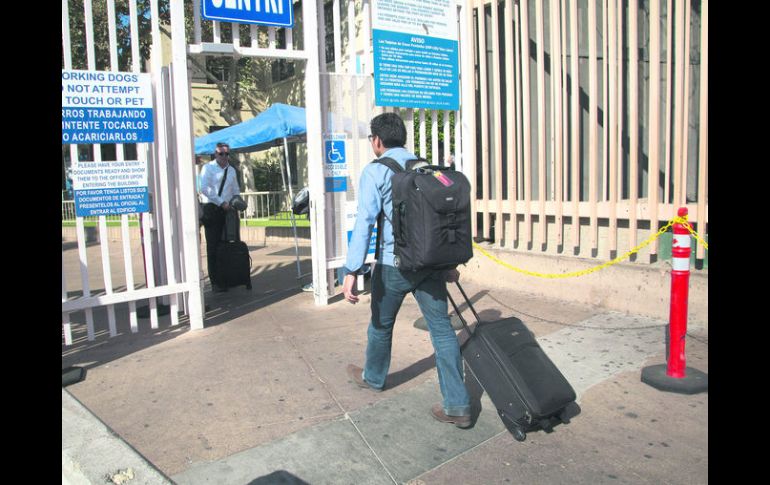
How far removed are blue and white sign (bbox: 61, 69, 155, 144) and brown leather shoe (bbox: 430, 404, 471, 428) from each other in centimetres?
342

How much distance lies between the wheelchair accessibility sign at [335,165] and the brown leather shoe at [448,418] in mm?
3474

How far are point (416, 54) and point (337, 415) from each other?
4.46 m

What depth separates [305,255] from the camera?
11.7 m

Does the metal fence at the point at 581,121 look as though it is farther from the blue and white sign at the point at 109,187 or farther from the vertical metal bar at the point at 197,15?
the blue and white sign at the point at 109,187

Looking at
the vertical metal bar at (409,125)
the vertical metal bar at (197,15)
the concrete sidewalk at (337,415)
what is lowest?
the concrete sidewalk at (337,415)

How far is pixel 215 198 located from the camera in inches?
301

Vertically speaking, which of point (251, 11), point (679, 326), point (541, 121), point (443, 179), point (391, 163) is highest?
point (251, 11)

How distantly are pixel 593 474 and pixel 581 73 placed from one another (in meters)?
5.14

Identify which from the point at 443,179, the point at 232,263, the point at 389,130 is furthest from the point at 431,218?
the point at 232,263

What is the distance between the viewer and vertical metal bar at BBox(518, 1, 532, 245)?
6703 mm

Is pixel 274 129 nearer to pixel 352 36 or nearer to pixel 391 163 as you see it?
pixel 352 36

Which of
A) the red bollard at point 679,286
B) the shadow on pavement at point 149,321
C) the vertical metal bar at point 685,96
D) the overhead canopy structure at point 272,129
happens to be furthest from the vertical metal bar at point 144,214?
the overhead canopy structure at point 272,129

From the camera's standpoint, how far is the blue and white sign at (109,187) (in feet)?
16.3

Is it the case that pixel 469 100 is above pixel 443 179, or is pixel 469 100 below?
above
